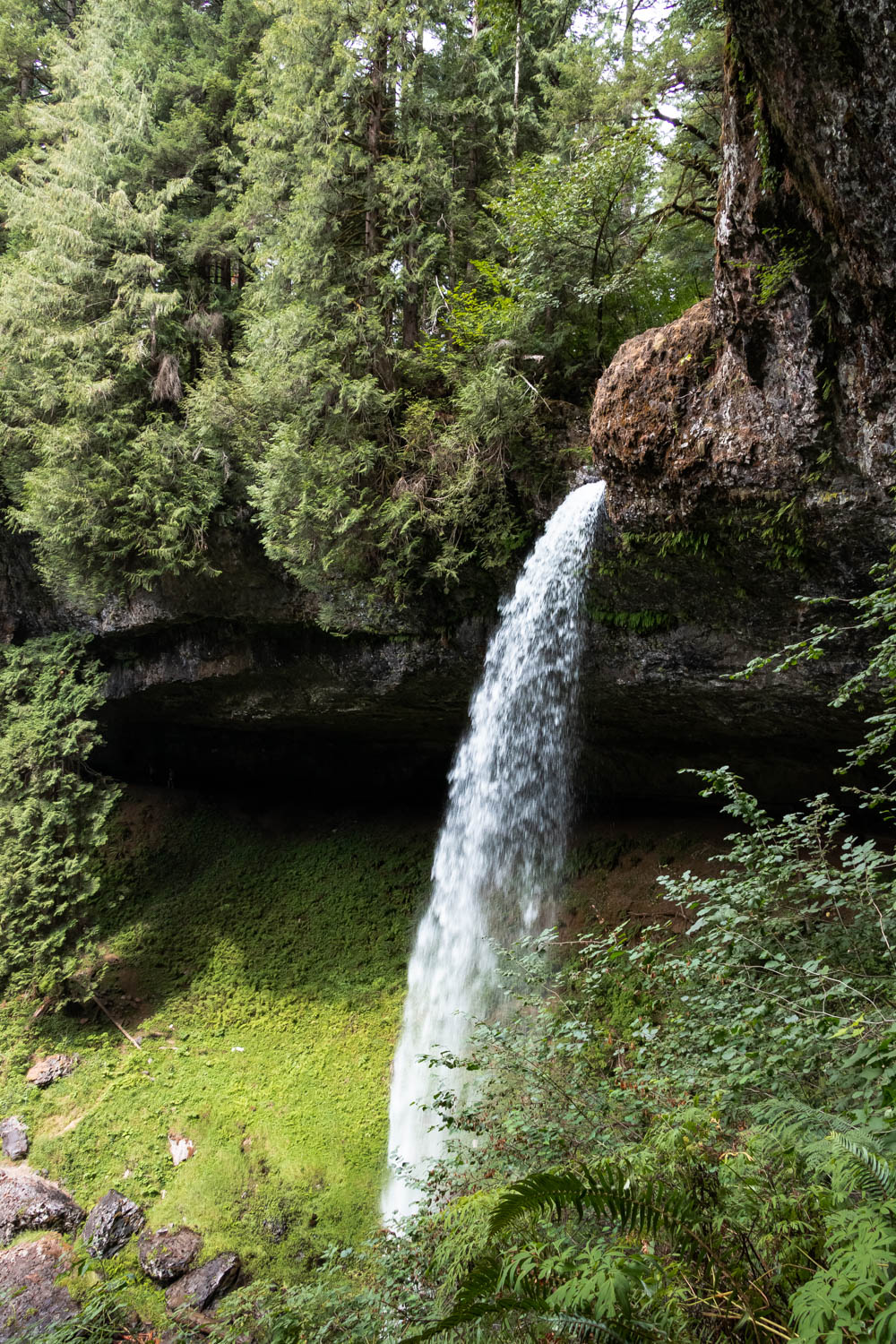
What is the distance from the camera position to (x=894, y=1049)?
2104 mm

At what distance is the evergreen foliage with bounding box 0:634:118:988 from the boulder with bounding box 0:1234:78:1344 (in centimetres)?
275

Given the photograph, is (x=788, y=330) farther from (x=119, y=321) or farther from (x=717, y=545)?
(x=119, y=321)

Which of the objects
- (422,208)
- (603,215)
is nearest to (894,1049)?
(603,215)

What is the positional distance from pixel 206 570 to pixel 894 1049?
7977mm

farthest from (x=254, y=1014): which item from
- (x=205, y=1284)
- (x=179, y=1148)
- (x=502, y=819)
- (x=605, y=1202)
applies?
(x=605, y=1202)

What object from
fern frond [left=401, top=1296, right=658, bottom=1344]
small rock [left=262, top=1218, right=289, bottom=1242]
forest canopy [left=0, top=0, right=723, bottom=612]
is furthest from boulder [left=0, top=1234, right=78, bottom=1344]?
forest canopy [left=0, top=0, right=723, bottom=612]

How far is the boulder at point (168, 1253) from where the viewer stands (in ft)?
19.2

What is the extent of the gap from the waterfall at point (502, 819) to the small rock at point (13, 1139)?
→ 3832mm

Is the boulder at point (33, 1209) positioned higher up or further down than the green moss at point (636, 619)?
further down

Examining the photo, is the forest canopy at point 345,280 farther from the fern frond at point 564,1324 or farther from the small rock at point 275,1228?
the small rock at point 275,1228

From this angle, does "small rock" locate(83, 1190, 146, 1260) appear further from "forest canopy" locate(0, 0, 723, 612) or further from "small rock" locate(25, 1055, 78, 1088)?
"forest canopy" locate(0, 0, 723, 612)

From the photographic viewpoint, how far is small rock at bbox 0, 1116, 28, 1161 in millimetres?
7164

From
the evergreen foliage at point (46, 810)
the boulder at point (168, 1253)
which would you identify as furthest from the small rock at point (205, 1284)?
the evergreen foliage at point (46, 810)

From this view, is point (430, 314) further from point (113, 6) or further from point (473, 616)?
point (113, 6)
